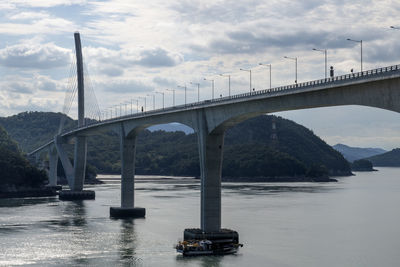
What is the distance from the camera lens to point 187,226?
8244 centimetres

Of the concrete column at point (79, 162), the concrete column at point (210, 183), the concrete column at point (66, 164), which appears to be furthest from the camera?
the concrete column at point (66, 164)

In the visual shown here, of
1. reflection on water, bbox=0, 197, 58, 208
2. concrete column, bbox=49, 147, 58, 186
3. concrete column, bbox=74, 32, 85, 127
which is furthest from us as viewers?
concrete column, bbox=49, 147, 58, 186

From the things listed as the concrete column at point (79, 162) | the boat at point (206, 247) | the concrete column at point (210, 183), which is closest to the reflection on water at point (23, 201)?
the concrete column at point (79, 162)

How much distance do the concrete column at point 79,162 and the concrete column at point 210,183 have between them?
68098 mm

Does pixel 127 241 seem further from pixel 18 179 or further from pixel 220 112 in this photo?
pixel 18 179

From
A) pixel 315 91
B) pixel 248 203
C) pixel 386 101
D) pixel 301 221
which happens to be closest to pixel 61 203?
pixel 248 203

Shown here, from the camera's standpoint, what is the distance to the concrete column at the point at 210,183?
6756 cm

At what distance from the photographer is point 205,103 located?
7119 centimetres

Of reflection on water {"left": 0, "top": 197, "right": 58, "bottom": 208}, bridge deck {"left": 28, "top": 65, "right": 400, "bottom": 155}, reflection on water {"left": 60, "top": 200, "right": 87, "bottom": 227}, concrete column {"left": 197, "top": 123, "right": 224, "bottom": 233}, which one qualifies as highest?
bridge deck {"left": 28, "top": 65, "right": 400, "bottom": 155}

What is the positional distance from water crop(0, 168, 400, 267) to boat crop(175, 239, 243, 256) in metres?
1.00

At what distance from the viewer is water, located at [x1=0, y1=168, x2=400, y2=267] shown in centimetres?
5872

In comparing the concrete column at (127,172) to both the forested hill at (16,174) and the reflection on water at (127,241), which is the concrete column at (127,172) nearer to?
the reflection on water at (127,241)

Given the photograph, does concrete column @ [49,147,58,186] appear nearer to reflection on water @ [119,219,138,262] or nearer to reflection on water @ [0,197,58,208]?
reflection on water @ [0,197,58,208]

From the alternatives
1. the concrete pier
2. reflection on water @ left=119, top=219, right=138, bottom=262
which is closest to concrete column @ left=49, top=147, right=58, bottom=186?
the concrete pier
